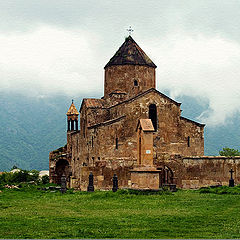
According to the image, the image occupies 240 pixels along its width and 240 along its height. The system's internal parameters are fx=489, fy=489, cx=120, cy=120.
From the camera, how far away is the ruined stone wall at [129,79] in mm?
35656

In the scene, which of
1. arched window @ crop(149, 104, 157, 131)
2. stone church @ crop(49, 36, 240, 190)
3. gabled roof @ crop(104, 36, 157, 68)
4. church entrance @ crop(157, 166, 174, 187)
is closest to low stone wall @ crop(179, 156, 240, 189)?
stone church @ crop(49, 36, 240, 190)

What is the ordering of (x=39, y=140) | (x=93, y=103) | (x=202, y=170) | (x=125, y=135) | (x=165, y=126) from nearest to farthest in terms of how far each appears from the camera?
(x=202, y=170), (x=125, y=135), (x=165, y=126), (x=93, y=103), (x=39, y=140)

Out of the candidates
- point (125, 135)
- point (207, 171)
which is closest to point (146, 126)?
point (125, 135)

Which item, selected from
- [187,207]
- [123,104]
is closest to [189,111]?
[123,104]

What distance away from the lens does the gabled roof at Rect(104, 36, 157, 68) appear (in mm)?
36031

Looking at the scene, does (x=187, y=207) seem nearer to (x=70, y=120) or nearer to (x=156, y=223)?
(x=156, y=223)

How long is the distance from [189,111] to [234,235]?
184194 millimetres

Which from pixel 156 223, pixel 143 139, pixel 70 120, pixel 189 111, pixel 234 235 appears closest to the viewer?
pixel 234 235

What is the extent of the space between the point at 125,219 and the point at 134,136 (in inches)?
717

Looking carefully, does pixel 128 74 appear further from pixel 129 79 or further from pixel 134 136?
pixel 134 136

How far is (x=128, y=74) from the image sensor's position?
3572 cm

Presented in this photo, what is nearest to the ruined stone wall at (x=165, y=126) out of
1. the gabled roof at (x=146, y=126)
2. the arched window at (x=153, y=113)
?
the arched window at (x=153, y=113)

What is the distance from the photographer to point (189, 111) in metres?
193

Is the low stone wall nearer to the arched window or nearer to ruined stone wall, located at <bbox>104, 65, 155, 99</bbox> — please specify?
the arched window
